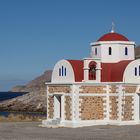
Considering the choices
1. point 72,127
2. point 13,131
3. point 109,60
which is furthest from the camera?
point 109,60

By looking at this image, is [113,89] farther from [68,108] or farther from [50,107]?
[50,107]

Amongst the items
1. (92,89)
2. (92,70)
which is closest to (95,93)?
(92,89)

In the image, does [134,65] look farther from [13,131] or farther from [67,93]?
[13,131]

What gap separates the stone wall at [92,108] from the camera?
41.9 metres

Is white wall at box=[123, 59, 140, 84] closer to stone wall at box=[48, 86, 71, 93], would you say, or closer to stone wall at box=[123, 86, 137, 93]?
stone wall at box=[123, 86, 137, 93]

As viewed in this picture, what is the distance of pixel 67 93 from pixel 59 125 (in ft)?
7.51

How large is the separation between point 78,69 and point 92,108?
2.90 m

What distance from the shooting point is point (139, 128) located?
39219 millimetres

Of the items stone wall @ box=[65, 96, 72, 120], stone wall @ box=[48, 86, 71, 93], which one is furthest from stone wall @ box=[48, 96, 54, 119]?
stone wall @ box=[65, 96, 72, 120]

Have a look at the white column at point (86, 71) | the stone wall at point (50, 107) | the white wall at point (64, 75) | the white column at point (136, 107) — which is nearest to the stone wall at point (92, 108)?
the white column at point (86, 71)

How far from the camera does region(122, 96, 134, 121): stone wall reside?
42.0 meters

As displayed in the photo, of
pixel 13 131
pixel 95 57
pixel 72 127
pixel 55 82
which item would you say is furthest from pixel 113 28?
pixel 13 131

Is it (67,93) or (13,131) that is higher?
(67,93)

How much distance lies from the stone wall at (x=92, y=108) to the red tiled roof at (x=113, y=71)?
1.55 m
